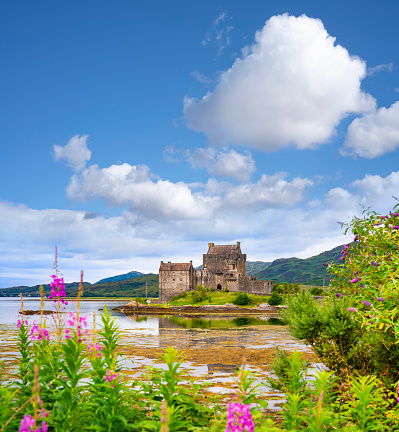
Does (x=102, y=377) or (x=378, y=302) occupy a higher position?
(x=378, y=302)

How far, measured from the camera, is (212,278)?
11088 cm

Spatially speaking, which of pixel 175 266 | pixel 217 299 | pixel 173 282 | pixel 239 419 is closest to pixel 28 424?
pixel 239 419

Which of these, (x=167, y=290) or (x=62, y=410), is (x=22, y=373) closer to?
(x=62, y=410)

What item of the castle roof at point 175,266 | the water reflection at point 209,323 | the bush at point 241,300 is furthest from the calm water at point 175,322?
the castle roof at point 175,266

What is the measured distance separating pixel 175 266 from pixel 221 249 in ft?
51.4

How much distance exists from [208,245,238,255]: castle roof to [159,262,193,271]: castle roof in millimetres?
10273

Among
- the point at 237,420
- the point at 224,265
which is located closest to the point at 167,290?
the point at 224,265

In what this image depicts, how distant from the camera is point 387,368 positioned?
934cm

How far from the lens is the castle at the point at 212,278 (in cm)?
10719

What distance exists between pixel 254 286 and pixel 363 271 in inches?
3879

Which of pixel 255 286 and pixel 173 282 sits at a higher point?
pixel 173 282

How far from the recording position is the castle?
352ft

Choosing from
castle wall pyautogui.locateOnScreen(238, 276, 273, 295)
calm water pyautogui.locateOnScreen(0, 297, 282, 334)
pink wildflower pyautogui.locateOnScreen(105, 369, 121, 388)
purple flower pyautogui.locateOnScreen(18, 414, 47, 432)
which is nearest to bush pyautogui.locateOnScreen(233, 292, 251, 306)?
castle wall pyautogui.locateOnScreen(238, 276, 273, 295)

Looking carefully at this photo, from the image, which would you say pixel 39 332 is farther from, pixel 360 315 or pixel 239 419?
pixel 360 315
